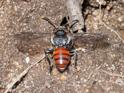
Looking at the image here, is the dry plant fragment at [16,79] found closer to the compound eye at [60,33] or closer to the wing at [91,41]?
the compound eye at [60,33]

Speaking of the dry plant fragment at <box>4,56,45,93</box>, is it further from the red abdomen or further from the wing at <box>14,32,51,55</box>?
the red abdomen

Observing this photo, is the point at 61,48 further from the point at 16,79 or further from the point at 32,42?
the point at 16,79

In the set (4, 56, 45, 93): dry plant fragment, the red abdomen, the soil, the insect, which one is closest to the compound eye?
the insect

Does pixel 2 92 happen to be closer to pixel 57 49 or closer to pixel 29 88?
pixel 29 88

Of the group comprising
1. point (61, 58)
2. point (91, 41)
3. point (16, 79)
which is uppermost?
point (91, 41)

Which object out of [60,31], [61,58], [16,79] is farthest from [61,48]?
[16,79]

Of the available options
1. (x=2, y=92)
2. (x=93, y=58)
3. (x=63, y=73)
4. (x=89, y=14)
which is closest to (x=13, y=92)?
(x=2, y=92)
